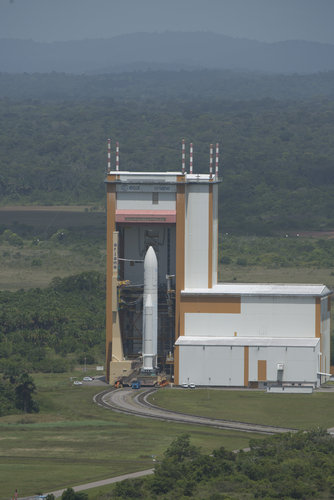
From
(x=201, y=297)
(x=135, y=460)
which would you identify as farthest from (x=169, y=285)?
(x=135, y=460)

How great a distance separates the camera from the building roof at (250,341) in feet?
305

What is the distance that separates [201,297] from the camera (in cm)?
9656

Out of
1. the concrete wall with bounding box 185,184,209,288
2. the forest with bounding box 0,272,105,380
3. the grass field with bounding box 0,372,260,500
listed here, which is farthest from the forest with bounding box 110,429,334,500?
the forest with bounding box 0,272,105,380

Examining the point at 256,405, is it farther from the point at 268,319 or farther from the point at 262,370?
the point at 268,319

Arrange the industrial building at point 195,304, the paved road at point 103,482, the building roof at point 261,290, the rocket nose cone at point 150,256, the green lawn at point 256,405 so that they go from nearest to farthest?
1. the paved road at point 103,482
2. the green lawn at point 256,405
3. the industrial building at point 195,304
4. the building roof at point 261,290
5. the rocket nose cone at point 150,256

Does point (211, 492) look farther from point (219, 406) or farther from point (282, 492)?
point (219, 406)

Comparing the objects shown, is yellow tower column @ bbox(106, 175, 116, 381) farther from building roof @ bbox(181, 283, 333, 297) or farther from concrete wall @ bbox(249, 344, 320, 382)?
concrete wall @ bbox(249, 344, 320, 382)

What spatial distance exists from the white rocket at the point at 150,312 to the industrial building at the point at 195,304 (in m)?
1.67

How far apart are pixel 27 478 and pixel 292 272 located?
380 feet

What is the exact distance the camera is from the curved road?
261ft

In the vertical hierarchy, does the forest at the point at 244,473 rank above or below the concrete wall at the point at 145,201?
below

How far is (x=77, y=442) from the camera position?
2950 inches

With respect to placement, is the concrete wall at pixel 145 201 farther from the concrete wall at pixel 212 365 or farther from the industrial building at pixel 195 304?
the concrete wall at pixel 212 365

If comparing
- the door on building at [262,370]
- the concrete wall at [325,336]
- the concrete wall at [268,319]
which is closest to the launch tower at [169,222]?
the concrete wall at [268,319]
